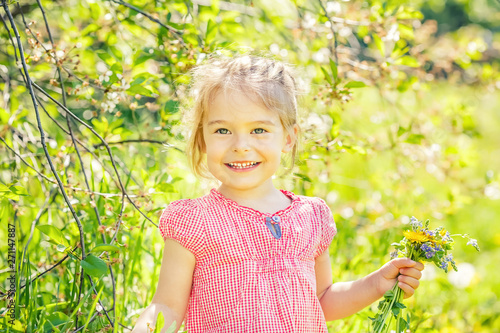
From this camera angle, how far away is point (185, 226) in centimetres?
159

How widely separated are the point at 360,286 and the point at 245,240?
387 millimetres

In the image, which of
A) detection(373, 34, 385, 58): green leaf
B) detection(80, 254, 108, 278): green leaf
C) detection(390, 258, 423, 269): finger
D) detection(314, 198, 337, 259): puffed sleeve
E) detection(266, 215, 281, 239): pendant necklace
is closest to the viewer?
detection(80, 254, 108, 278): green leaf

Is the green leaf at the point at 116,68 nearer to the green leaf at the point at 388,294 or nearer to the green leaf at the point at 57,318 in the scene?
the green leaf at the point at 57,318

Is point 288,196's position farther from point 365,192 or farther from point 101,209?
point 365,192

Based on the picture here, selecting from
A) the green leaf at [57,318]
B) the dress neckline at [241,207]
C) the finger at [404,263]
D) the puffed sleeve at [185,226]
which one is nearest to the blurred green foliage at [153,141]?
the green leaf at [57,318]

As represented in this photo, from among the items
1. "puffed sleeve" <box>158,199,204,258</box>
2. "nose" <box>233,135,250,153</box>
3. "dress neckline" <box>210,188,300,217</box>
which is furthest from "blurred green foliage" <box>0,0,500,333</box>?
"nose" <box>233,135,250,153</box>

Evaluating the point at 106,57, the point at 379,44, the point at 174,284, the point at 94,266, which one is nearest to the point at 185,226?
the point at 174,284

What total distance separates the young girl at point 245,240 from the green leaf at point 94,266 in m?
0.18

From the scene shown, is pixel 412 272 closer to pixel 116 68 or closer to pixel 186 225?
pixel 186 225

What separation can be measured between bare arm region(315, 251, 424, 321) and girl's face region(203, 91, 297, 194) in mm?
380

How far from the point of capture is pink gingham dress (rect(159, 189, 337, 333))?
Answer: 1.56m

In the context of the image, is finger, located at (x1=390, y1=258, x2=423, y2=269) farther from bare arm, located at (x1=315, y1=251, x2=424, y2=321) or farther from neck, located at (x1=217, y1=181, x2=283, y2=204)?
neck, located at (x1=217, y1=181, x2=283, y2=204)

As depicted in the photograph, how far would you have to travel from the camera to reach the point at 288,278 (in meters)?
1.61

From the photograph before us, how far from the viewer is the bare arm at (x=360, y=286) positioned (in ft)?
5.09
